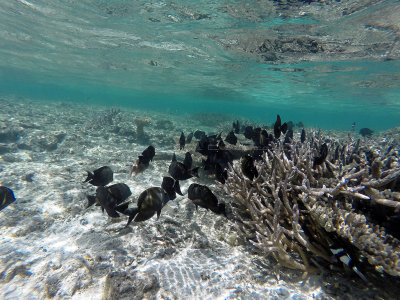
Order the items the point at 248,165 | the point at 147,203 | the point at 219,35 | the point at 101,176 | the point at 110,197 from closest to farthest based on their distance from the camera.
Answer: the point at 147,203, the point at 248,165, the point at 110,197, the point at 101,176, the point at 219,35

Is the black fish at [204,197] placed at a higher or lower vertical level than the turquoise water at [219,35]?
lower

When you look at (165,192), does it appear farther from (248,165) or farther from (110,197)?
(248,165)

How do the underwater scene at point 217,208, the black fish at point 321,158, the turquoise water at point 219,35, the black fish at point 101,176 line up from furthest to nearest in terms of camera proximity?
the turquoise water at point 219,35
the black fish at point 101,176
the black fish at point 321,158
the underwater scene at point 217,208

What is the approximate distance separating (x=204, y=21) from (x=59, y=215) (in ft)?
44.7

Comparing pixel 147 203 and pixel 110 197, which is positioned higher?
pixel 147 203

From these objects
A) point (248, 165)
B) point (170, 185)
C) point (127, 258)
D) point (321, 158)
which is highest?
point (321, 158)

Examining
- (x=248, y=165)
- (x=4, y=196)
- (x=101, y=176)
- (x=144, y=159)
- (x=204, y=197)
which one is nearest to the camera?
(x=204, y=197)

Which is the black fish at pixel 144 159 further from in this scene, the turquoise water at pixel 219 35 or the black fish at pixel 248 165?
the turquoise water at pixel 219 35

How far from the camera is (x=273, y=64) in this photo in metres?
20.0

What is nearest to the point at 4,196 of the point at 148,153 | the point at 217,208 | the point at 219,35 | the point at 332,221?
the point at 148,153

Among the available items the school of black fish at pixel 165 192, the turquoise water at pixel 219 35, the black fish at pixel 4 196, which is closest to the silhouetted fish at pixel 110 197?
the school of black fish at pixel 165 192

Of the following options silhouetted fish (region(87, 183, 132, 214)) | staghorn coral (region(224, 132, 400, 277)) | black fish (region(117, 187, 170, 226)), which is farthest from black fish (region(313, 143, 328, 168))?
silhouetted fish (region(87, 183, 132, 214))

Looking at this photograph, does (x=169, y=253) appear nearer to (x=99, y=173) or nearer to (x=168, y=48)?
(x=99, y=173)

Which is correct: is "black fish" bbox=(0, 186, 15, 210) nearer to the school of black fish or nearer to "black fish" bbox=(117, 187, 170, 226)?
the school of black fish
